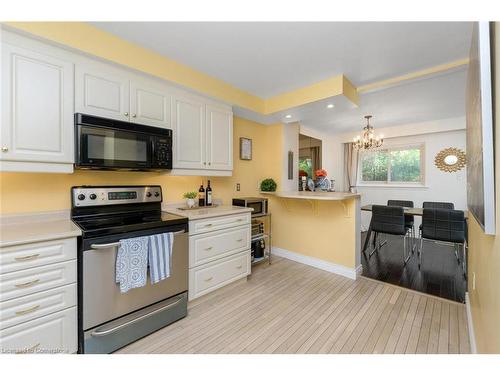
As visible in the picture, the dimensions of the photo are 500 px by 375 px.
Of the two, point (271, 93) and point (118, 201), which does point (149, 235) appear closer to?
point (118, 201)

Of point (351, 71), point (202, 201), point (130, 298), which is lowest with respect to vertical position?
point (130, 298)

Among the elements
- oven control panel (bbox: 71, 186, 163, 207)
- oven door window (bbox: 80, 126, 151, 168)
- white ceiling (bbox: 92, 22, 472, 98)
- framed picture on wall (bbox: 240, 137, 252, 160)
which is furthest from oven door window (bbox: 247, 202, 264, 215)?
white ceiling (bbox: 92, 22, 472, 98)

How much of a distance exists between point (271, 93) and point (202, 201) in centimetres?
174

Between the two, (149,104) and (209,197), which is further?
(209,197)

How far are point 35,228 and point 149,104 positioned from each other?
132 cm

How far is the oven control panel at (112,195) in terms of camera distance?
1.84 metres

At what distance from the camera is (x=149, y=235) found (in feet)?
5.67

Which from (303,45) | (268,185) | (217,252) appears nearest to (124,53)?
(303,45)

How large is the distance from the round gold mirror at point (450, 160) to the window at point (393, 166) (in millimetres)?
305

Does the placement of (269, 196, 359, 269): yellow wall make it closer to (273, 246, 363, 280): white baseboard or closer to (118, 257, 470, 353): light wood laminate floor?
(273, 246, 363, 280): white baseboard

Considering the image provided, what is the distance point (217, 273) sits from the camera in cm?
234

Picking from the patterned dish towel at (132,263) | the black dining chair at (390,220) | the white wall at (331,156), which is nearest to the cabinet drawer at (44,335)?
the patterned dish towel at (132,263)

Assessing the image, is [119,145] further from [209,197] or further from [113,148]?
[209,197]
